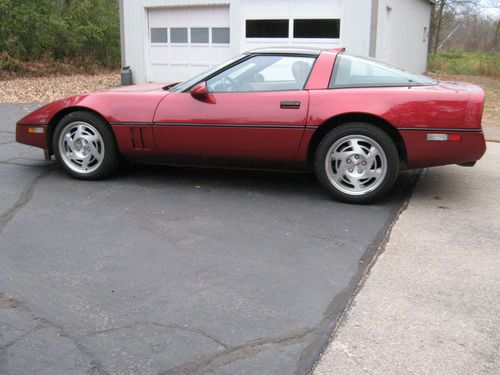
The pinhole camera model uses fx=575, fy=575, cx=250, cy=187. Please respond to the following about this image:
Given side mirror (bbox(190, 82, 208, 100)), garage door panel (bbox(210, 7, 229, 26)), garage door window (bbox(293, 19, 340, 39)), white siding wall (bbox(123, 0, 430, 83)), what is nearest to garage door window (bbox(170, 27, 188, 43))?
white siding wall (bbox(123, 0, 430, 83))

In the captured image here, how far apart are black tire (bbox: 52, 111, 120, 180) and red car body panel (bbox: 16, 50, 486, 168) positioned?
4.0 inches

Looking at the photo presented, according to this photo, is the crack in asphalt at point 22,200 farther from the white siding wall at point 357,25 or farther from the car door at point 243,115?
the white siding wall at point 357,25

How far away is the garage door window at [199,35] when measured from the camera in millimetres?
14609

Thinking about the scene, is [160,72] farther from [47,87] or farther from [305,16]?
[305,16]

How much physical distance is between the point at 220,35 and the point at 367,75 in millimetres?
9717

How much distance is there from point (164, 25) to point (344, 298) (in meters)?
13.0

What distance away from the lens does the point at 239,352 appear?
2771 mm

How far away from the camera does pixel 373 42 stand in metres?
12.8

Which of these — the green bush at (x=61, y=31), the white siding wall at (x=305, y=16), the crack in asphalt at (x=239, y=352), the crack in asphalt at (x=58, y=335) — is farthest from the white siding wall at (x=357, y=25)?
the green bush at (x=61, y=31)

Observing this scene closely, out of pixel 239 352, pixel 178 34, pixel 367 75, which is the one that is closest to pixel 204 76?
pixel 367 75

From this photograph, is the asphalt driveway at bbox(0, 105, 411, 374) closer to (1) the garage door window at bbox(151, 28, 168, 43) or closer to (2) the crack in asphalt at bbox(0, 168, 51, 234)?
(2) the crack in asphalt at bbox(0, 168, 51, 234)

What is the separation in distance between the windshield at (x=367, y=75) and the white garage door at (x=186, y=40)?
929cm

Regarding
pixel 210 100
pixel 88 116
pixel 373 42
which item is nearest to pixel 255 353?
pixel 210 100

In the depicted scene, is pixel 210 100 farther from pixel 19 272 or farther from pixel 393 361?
pixel 393 361
